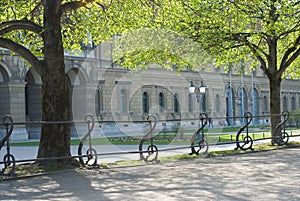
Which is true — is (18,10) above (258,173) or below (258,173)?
above

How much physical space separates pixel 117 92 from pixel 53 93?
30710mm

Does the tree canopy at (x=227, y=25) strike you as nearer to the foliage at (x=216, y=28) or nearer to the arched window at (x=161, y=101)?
the foliage at (x=216, y=28)

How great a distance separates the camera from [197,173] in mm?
10469

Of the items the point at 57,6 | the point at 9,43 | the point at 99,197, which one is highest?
the point at 57,6

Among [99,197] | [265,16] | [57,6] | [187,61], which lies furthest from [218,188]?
[187,61]

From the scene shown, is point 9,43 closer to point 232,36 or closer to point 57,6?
point 57,6

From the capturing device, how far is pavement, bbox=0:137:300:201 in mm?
7867

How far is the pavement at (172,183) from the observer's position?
25.8 ft

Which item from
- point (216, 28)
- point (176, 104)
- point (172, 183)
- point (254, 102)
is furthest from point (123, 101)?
point (172, 183)

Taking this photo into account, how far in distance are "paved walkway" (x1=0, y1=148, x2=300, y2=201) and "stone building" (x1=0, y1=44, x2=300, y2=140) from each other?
1625cm

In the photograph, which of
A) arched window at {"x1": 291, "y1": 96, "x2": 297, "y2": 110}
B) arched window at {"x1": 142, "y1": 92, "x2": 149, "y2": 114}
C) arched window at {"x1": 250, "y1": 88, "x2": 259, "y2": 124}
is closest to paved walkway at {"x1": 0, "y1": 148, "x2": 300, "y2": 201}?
arched window at {"x1": 142, "y1": 92, "x2": 149, "y2": 114}

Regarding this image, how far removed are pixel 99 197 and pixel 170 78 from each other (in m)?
41.3

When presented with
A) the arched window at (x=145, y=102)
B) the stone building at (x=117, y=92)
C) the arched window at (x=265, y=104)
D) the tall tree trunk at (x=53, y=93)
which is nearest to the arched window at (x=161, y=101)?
the stone building at (x=117, y=92)

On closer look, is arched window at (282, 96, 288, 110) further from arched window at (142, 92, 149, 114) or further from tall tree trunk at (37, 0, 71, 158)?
tall tree trunk at (37, 0, 71, 158)
